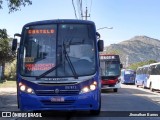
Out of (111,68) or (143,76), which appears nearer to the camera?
(111,68)

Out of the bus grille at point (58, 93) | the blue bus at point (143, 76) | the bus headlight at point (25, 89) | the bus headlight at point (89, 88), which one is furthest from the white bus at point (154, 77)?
the bus headlight at point (25, 89)

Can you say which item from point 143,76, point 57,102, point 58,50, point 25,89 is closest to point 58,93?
point 57,102

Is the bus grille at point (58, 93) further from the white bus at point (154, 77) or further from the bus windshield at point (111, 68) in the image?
the white bus at point (154, 77)

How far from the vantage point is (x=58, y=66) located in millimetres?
13492

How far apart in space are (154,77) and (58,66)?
29.0m

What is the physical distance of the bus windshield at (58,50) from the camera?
1352cm

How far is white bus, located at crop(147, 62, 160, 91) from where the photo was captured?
3919cm

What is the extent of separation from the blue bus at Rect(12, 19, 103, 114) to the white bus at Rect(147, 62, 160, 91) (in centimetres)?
2559

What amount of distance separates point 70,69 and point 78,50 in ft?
2.56

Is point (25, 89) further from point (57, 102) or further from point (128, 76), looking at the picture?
point (128, 76)

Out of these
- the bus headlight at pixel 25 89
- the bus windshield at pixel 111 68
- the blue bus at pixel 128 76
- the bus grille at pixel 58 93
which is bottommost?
the blue bus at pixel 128 76

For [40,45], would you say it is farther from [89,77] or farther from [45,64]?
[89,77]

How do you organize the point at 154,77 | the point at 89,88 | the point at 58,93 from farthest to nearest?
the point at 154,77 < the point at 89,88 < the point at 58,93

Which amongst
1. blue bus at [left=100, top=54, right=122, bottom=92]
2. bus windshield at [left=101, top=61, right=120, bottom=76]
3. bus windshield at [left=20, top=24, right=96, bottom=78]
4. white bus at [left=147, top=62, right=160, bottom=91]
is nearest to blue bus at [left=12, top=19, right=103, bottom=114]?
bus windshield at [left=20, top=24, right=96, bottom=78]
